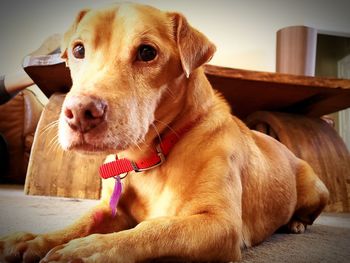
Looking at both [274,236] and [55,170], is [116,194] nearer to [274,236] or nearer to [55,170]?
[274,236]

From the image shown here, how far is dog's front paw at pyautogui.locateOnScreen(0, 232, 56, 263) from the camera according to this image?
1.92 ft

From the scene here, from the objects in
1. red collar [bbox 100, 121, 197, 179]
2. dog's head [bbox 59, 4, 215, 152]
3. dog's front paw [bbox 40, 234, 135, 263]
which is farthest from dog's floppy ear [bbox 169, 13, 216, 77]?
dog's front paw [bbox 40, 234, 135, 263]

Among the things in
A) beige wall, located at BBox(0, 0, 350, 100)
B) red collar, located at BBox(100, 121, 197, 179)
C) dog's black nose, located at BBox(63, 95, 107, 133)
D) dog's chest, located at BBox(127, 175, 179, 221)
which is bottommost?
dog's chest, located at BBox(127, 175, 179, 221)

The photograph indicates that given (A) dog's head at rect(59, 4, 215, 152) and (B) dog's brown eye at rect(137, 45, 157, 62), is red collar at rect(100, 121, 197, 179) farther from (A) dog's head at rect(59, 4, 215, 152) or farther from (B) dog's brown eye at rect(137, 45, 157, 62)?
(B) dog's brown eye at rect(137, 45, 157, 62)

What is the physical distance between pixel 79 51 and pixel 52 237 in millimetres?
406

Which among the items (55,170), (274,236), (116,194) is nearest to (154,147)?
(116,194)

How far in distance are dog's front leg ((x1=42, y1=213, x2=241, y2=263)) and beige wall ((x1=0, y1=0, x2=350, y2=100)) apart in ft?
1.00

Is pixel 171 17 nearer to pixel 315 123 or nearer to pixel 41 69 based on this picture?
pixel 41 69

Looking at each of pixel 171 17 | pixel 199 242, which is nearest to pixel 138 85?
pixel 171 17

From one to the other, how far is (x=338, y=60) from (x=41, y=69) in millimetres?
1196

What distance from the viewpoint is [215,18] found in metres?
0.72

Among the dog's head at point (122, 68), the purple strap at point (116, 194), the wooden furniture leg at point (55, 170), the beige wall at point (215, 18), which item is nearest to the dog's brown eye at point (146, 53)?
the dog's head at point (122, 68)

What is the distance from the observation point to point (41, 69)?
1467 mm

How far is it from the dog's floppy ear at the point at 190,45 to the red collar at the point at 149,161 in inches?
6.3
